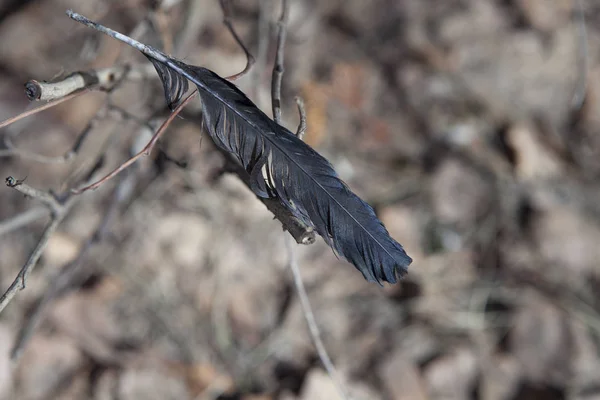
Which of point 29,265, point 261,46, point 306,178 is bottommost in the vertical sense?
point 306,178

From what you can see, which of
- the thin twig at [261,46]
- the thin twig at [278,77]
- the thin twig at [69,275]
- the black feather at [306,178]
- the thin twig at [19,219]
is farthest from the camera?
the thin twig at [261,46]

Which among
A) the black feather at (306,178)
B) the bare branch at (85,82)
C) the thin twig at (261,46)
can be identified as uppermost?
the thin twig at (261,46)

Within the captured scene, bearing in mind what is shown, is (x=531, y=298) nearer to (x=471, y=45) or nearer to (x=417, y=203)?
(x=417, y=203)

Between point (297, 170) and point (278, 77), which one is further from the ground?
point (278, 77)

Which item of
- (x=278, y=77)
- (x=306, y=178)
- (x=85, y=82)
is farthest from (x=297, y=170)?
(x=85, y=82)

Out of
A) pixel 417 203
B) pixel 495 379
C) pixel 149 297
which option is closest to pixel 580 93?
pixel 417 203

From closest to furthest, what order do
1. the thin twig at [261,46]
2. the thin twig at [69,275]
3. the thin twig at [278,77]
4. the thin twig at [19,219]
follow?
1. the thin twig at [278,77]
2. the thin twig at [19,219]
3. the thin twig at [69,275]
4. the thin twig at [261,46]

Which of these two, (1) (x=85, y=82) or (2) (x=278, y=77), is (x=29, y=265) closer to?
(1) (x=85, y=82)

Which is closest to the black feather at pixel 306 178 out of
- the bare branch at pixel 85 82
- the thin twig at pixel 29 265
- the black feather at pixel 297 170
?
the black feather at pixel 297 170

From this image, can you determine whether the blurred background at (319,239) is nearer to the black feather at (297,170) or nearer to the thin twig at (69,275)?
the thin twig at (69,275)
